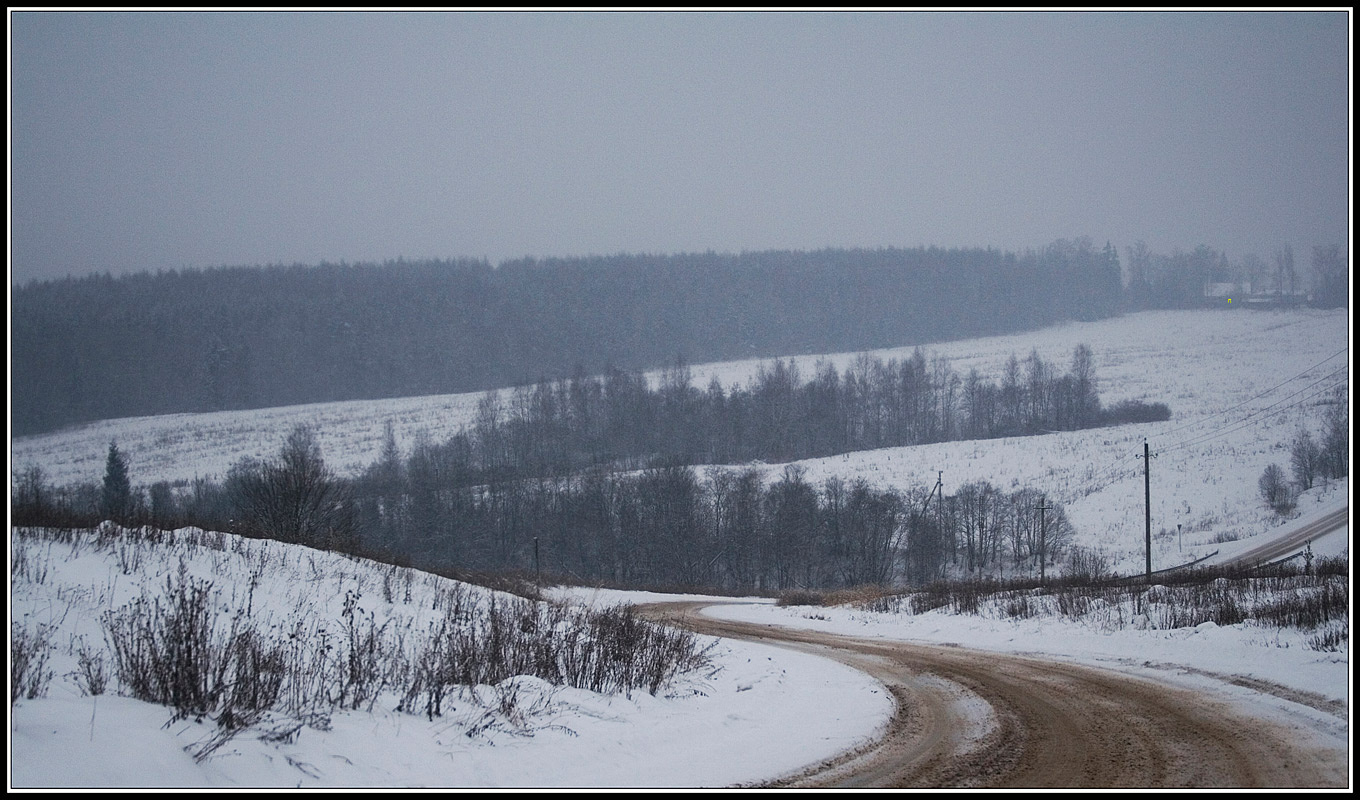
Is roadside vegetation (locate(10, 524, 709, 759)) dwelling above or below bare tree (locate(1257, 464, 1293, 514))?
above

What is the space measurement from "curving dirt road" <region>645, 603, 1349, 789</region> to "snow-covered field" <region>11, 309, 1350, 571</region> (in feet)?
151

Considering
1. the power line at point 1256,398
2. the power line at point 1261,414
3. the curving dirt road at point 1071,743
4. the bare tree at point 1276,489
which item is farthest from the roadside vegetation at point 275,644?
the power line at point 1256,398

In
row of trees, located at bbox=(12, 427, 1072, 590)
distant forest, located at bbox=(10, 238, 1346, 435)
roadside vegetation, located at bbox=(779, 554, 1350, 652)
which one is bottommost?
row of trees, located at bbox=(12, 427, 1072, 590)

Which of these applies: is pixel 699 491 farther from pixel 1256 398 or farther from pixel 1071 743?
pixel 1071 743

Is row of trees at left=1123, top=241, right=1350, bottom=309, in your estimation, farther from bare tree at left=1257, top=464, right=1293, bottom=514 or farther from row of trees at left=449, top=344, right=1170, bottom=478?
bare tree at left=1257, top=464, right=1293, bottom=514

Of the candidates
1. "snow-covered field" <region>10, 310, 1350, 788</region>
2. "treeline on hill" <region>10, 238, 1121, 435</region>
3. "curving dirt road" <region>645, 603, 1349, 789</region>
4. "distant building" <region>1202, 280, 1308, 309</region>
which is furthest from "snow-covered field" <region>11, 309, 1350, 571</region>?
"curving dirt road" <region>645, 603, 1349, 789</region>

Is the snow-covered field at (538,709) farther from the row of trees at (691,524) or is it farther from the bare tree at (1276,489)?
the bare tree at (1276,489)

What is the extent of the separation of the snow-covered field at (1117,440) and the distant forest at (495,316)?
30.9ft

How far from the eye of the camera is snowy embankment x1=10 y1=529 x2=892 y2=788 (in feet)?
17.4

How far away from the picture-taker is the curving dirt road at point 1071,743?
6.42 m

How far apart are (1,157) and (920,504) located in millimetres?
69534

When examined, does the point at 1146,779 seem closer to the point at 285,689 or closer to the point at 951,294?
the point at 285,689

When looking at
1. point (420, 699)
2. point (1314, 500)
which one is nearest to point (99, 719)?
point (420, 699)

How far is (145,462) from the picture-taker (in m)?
86.1
